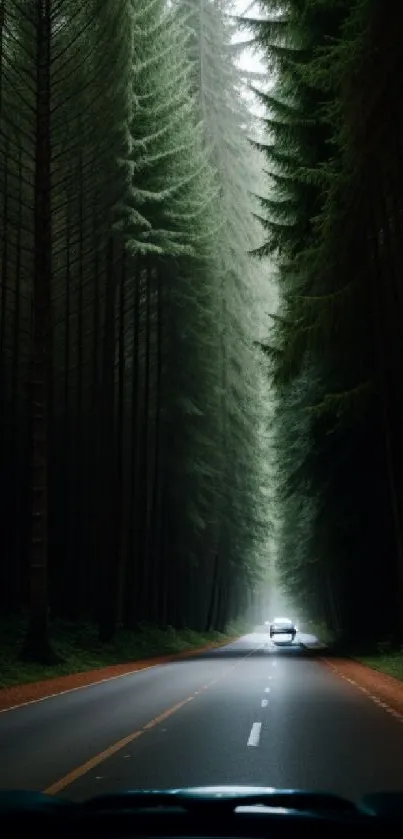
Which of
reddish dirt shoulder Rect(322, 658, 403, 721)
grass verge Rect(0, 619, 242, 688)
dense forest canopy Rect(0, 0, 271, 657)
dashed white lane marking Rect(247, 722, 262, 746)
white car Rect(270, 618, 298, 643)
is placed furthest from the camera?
white car Rect(270, 618, 298, 643)

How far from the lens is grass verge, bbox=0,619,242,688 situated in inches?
770

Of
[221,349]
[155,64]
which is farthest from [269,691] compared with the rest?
[221,349]

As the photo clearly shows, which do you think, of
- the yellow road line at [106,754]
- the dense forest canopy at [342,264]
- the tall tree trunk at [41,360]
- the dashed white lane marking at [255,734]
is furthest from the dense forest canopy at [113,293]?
the dashed white lane marking at [255,734]

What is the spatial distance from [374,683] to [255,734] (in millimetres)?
8557

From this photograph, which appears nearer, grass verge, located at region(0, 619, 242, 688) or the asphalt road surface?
the asphalt road surface

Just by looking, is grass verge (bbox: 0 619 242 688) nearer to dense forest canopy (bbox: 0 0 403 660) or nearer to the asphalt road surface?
dense forest canopy (bbox: 0 0 403 660)

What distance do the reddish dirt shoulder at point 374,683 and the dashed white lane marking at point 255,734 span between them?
2.50 m

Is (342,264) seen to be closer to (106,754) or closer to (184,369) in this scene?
(106,754)

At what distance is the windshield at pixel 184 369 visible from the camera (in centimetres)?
1177

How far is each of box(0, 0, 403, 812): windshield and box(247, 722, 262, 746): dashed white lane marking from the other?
0.12 meters

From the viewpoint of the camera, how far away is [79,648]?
25812mm

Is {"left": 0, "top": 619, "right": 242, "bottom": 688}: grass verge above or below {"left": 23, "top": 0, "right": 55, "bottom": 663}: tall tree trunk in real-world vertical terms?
below

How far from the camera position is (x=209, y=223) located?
102ft

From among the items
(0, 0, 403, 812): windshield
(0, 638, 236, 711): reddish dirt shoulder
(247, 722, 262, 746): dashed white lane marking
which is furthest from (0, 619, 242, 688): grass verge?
(247, 722, 262, 746): dashed white lane marking
